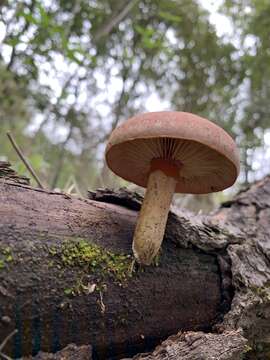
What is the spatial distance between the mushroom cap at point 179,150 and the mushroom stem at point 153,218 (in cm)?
9

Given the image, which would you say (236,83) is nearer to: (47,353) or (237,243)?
(237,243)

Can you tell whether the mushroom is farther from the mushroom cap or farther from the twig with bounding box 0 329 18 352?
the twig with bounding box 0 329 18 352

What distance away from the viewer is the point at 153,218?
1420 mm

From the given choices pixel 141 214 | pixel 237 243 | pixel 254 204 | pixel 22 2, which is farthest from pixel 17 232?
pixel 22 2

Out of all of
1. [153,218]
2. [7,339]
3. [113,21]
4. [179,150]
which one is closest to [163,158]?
[179,150]

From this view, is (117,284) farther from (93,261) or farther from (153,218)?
(153,218)

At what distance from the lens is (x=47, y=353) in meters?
1.12

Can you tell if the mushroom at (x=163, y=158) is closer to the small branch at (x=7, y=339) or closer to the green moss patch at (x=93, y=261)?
the green moss patch at (x=93, y=261)

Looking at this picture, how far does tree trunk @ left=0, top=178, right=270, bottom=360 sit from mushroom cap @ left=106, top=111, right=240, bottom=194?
163mm

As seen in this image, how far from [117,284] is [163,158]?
0.56 m

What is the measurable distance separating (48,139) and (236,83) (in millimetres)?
3563

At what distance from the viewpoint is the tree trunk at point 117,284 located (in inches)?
44.6

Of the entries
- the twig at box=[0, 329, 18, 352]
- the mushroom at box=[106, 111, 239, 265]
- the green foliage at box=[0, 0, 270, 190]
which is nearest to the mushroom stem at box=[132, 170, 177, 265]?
the mushroom at box=[106, 111, 239, 265]

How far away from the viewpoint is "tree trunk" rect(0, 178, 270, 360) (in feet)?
3.72
